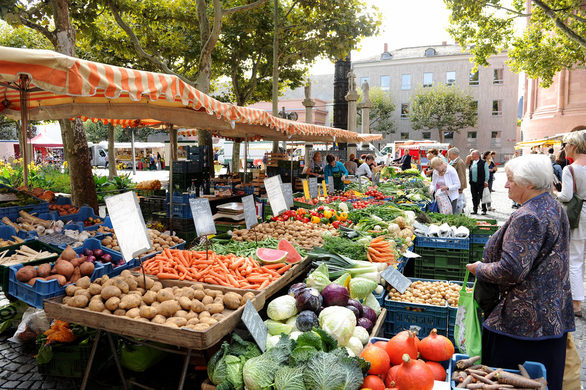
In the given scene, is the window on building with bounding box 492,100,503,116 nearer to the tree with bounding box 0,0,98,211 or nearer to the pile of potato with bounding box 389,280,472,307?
the tree with bounding box 0,0,98,211

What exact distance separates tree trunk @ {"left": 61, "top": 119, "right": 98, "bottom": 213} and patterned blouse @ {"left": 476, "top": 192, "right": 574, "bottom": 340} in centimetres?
768

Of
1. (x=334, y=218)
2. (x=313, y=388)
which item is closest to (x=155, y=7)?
(x=334, y=218)

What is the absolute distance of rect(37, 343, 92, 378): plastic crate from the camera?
3.48 m

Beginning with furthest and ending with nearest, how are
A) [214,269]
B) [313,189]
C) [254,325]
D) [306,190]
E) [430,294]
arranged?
[313,189], [306,190], [430,294], [214,269], [254,325]

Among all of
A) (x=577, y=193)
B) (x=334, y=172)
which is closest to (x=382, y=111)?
(x=334, y=172)

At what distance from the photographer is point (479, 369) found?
242cm

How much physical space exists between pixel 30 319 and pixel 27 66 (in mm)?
2734

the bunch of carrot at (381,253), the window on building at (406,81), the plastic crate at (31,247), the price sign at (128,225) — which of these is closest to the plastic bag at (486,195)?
the bunch of carrot at (381,253)

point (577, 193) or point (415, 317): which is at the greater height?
point (577, 193)

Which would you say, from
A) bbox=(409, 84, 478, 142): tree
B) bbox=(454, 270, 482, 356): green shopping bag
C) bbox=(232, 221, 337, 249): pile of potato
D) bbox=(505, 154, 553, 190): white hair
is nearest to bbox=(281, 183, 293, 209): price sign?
bbox=(232, 221, 337, 249): pile of potato

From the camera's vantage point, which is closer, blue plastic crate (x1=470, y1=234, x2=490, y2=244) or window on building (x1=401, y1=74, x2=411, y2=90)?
blue plastic crate (x1=470, y1=234, x2=490, y2=244)

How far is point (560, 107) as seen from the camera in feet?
85.8

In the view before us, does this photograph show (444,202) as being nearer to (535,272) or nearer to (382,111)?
(535,272)

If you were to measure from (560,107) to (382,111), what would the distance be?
24.1 metres
